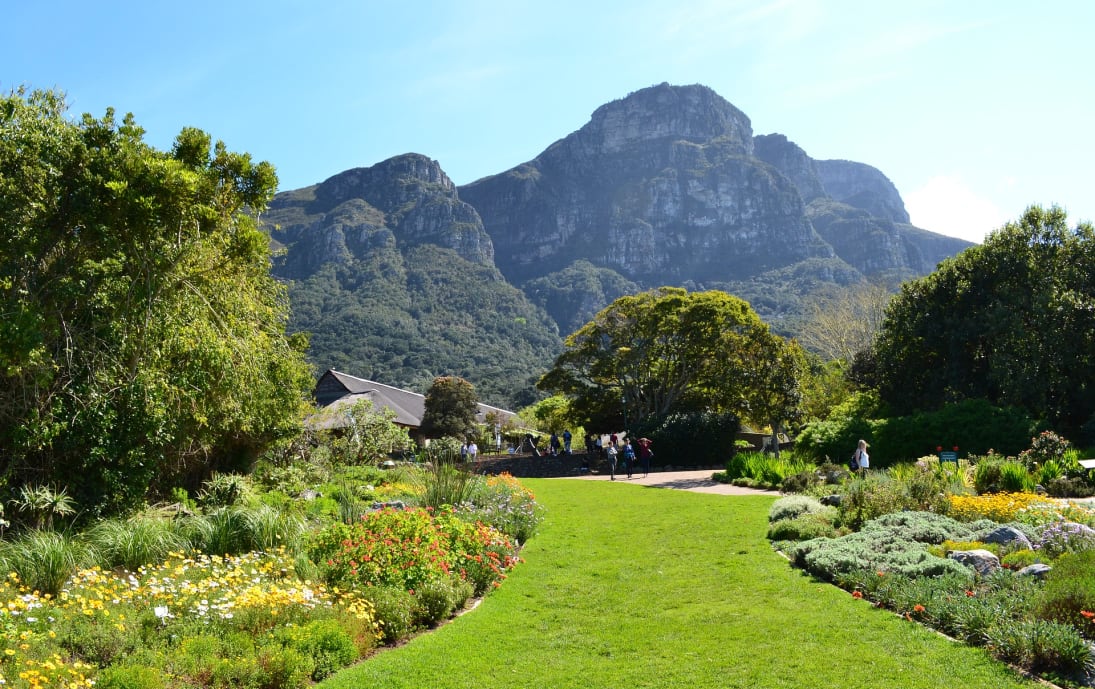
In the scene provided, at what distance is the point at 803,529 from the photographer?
10.8m

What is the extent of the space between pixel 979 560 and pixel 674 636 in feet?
11.6

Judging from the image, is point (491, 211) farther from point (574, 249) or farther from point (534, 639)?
point (534, 639)

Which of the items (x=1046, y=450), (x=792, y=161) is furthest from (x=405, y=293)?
(x=792, y=161)

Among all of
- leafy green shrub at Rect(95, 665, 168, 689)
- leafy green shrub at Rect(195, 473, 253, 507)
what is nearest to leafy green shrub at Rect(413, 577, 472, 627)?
leafy green shrub at Rect(95, 665, 168, 689)

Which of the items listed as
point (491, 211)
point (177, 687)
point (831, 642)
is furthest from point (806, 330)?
point (491, 211)

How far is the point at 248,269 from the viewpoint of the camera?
46.5 ft

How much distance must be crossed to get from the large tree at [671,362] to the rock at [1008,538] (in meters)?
18.6

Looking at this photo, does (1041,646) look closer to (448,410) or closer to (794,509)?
(794,509)

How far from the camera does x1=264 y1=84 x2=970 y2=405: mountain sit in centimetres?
8062

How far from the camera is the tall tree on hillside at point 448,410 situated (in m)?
35.6

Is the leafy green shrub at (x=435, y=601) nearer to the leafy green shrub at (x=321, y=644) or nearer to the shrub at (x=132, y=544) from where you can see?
the leafy green shrub at (x=321, y=644)

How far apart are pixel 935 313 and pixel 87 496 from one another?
2753 cm

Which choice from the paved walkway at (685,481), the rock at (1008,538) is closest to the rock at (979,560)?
the rock at (1008,538)

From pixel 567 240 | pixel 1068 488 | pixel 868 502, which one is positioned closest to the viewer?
pixel 868 502
